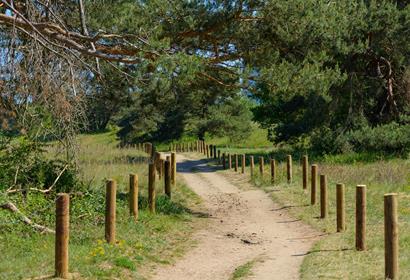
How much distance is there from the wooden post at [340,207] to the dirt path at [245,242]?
1.77 feet

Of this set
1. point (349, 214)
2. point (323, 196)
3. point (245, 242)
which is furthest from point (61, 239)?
point (349, 214)

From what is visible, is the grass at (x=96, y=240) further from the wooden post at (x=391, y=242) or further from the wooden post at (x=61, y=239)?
the wooden post at (x=391, y=242)

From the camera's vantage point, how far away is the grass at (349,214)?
27.3ft

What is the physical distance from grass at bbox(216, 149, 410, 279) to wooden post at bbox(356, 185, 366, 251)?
18 centimetres

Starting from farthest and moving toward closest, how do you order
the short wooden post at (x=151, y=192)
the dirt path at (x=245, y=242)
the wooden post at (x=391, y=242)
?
the short wooden post at (x=151, y=192) → the dirt path at (x=245, y=242) → the wooden post at (x=391, y=242)

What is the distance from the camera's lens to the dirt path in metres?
8.68

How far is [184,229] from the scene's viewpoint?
12102 millimetres

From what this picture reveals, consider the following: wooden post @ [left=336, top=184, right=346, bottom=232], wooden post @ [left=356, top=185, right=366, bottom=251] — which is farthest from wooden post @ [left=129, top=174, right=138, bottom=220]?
wooden post @ [left=356, top=185, right=366, bottom=251]

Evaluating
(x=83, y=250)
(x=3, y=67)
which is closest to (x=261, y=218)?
(x=83, y=250)

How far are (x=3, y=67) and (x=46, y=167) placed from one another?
3083mm

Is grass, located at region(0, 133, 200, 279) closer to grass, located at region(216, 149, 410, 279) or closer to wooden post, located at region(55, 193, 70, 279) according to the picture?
wooden post, located at region(55, 193, 70, 279)

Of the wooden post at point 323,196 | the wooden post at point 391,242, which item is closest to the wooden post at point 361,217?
the wooden post at point 391,242

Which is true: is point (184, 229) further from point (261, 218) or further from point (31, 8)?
point (31, 8)

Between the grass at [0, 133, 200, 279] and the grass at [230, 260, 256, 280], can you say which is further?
the grass at [230, 260, 256, 280]
